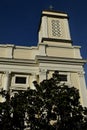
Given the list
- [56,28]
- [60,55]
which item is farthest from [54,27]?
[60,55]

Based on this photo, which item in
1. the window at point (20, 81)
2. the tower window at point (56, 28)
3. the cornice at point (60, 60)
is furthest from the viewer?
the tower window at point (56, 28)

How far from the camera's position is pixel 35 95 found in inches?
526

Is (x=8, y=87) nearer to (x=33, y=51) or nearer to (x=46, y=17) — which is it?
(x=33, y=51)

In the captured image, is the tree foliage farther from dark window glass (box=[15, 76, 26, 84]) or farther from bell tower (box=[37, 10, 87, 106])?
dark window glass (box=[15, 76, 26, 84])

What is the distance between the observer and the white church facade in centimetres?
2141

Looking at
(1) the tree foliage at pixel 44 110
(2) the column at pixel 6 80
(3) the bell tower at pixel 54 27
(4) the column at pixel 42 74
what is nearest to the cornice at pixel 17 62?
(2) the column at pixel 6 80

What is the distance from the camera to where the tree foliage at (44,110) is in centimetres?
1226

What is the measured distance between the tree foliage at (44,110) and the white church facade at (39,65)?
7.44m

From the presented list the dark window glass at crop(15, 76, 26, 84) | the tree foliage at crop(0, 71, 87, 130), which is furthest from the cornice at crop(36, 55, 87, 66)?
the tree foliage at crop(0, 71, 87, 130)

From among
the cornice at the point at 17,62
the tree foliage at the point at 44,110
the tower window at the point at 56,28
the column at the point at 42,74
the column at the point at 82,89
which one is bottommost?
the tree foliage at the point at 44,110

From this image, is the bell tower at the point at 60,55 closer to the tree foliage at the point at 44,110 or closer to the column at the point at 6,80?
the column at the point at 6,80

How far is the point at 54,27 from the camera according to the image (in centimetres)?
2678

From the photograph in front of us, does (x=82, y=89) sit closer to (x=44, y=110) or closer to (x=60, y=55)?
(x=60, y=55)

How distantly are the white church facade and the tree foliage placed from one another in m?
7.44
